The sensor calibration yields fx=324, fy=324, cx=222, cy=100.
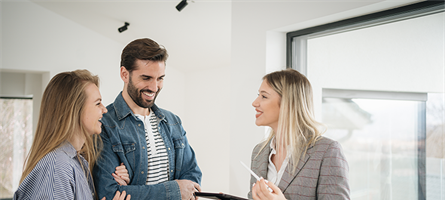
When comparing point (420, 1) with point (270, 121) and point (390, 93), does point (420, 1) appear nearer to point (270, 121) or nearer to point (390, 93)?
point (390, 93)

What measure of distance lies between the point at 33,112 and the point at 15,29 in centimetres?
148

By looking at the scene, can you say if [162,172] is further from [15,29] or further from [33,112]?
[33,112]

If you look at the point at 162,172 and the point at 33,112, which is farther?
the point at 33,112

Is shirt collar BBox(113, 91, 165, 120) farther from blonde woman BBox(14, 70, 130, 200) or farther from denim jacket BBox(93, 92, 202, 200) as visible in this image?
blonde woman BBox(14, 70, 130, 200)

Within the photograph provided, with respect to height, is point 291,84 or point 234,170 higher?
point 291,84

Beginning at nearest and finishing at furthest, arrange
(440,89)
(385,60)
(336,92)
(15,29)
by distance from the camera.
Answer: (440,89)
(385,60)
(336,92)
(15,29)

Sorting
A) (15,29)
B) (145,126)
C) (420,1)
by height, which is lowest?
(145,126)

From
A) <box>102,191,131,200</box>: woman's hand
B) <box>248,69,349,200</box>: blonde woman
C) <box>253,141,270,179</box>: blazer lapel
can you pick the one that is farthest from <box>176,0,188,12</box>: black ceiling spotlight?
<box>102,191,131,200</box>: woman's hand

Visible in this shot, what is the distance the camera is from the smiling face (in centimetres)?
171

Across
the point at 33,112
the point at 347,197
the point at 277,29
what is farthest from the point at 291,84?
the point at 33,112

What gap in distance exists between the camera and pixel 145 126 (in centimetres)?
181

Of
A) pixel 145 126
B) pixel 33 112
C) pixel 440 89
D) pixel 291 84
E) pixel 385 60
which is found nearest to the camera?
pixel 291 84

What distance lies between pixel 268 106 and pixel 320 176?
1.36ft

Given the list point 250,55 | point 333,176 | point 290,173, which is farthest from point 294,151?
point 250,55
